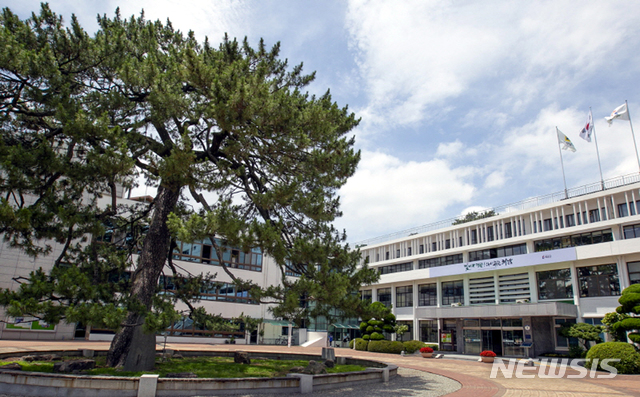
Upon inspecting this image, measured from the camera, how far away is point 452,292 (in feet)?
130

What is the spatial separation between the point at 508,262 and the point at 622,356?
1575 centimetres

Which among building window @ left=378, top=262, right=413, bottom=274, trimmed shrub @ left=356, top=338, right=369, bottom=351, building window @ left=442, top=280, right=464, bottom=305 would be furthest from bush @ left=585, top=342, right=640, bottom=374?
building window @ left=378, top=262, right=413, bottom=274

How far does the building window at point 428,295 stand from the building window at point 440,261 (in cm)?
219

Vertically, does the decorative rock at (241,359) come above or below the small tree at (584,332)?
below

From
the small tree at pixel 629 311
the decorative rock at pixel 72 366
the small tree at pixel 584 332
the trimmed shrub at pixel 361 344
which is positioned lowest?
the trimmed shrub at pixel 361 344

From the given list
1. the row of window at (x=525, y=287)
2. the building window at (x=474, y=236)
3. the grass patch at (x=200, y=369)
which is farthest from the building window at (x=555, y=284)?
the grass patch at (x=200, y=369)

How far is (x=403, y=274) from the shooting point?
1704 inches

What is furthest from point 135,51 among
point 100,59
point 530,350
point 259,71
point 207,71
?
point 530,350

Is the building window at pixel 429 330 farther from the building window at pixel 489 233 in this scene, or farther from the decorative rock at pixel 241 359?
the decorative rock at pixel 241 359

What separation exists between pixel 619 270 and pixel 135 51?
31.1m

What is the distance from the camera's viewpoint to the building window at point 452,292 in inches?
1527

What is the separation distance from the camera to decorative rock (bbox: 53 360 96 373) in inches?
450

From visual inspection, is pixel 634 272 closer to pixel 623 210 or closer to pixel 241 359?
pixel 623 210

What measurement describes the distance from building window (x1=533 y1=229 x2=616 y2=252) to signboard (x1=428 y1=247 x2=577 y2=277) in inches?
64.8
